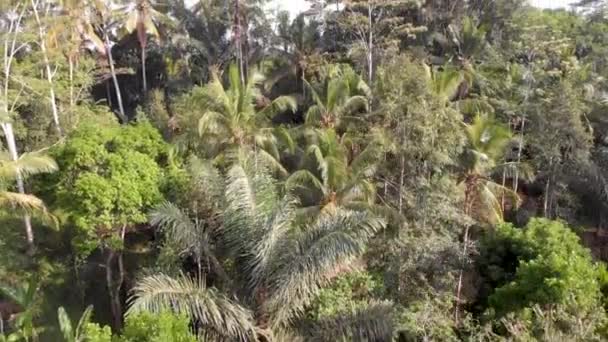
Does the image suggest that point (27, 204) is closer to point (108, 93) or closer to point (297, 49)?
point (297, 49)

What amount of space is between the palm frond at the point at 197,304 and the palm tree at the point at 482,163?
6.34 metres

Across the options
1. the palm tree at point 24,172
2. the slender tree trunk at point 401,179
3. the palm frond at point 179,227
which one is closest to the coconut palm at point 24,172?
the palm tree at point 24,172

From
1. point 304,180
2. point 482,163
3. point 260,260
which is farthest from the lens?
point 482,163

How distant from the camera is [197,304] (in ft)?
29.6

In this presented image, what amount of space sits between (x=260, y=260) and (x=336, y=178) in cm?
374

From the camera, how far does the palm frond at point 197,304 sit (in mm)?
8727

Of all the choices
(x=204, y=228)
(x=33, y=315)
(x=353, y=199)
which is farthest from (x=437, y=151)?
(x=33, y=315)

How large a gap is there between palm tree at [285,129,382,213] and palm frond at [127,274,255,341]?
3.64 meters

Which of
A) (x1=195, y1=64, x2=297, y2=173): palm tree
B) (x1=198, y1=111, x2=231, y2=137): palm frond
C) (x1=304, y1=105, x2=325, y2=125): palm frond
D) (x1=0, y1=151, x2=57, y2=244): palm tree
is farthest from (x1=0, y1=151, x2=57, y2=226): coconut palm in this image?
(x1=304, y1=105, x2=325, y2=125): palm frond

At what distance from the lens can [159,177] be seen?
12.3 meters

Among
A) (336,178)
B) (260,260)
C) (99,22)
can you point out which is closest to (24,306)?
(260,260)

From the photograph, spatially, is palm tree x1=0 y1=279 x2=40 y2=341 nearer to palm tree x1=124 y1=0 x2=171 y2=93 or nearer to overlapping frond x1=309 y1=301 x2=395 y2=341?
overlapping frond x1=309 y1=301 x2=395 y2=341

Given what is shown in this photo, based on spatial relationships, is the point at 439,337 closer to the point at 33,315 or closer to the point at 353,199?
the point at 353,199

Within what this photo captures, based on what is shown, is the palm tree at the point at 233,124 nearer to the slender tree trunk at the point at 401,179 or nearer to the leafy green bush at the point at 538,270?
the slender tree trunk at the point at 401,179
